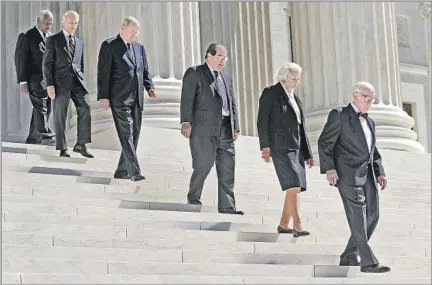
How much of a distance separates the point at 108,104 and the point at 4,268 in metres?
3.88

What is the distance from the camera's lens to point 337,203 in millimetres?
13469

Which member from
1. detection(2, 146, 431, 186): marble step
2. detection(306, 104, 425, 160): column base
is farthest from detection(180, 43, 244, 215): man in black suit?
detection(306, 104, 425, 160): column base

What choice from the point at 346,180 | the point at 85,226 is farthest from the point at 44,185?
the point at 346,180

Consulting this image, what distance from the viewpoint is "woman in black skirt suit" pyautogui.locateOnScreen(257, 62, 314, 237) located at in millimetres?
11609

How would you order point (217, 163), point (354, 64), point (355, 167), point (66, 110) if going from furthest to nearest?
point (354, 64)
point (66, 110)
point (217, 163)
point (355, 167)

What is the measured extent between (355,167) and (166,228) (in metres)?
1.98

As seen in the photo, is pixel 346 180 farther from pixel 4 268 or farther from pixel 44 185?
pixel 4 268

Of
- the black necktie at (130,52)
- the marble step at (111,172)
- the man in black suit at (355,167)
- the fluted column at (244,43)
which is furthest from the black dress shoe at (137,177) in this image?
the fluted column at (244,43)

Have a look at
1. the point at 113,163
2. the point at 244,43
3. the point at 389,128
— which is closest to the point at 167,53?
the point at 113,163

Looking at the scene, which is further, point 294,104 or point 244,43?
point 244,43

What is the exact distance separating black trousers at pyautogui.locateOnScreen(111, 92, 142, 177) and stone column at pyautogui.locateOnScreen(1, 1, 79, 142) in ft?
21.9

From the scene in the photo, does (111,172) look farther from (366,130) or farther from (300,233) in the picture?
(366,130)

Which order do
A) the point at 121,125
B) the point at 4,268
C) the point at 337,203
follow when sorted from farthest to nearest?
the point at 337,203 < the point at 121,125 < the point at 4,268

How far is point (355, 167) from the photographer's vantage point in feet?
37.0
